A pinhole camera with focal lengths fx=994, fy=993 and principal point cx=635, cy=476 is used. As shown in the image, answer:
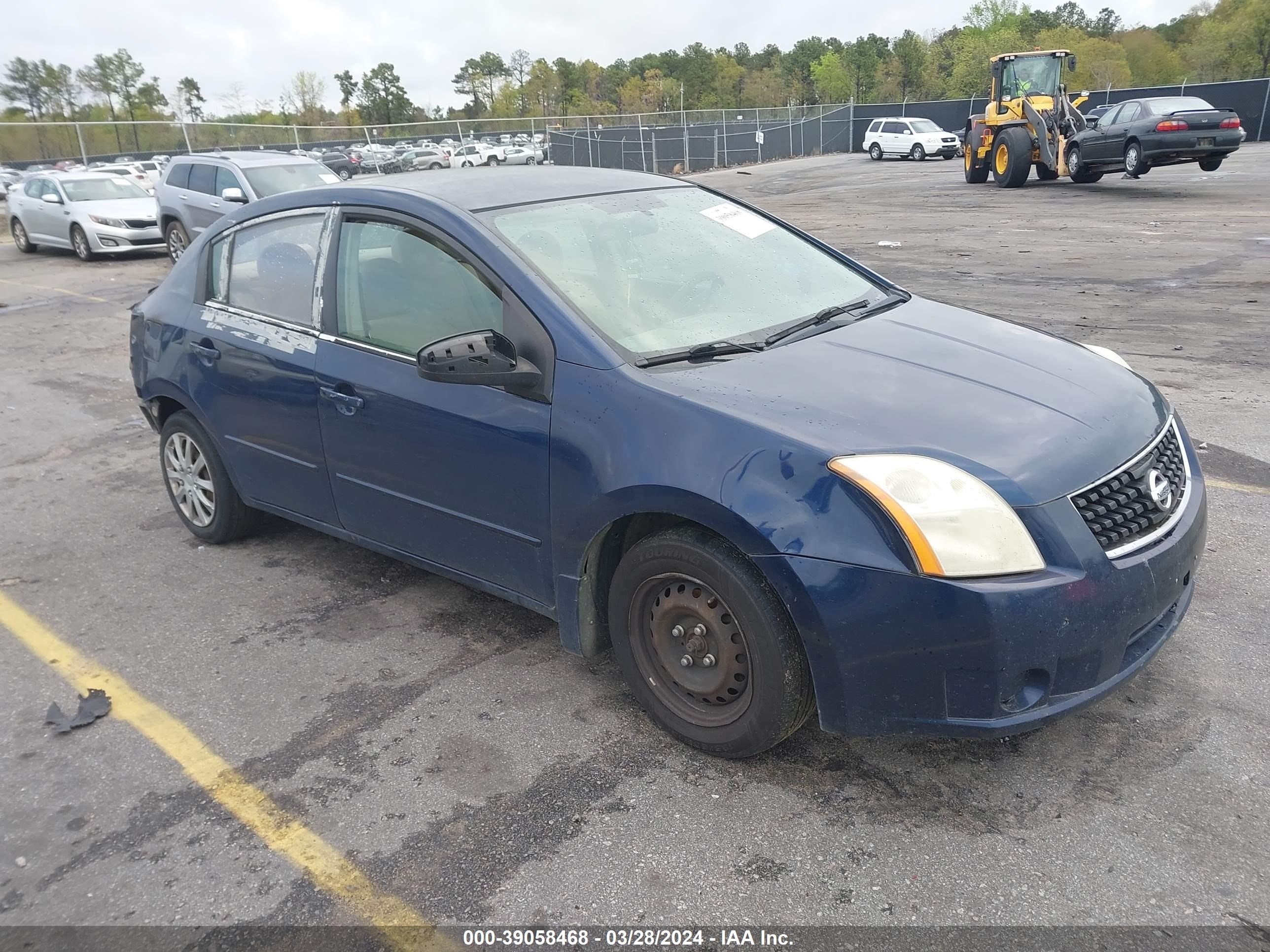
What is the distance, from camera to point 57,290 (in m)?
14.5

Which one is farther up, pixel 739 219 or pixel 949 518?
pixel 739 219

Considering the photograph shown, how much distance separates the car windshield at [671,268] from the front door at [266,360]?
1064 mm

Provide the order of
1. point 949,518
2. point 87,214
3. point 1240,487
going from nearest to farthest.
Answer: point 949,518, point 1240,487, point 87,214

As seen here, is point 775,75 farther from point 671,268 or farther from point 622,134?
point 671,268

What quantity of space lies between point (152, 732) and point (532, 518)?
1.51 m

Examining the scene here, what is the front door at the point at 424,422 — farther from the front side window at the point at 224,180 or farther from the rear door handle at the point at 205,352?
the front side window at the point at 224,180

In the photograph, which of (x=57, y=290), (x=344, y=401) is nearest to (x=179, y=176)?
(x=57, y=290)

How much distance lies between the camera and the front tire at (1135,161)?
2028cm

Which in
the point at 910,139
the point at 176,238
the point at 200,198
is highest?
the point at 200,198

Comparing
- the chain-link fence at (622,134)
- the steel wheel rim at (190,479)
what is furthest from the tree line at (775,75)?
the steel wheel rim at (190,479)

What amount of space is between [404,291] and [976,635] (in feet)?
7.74

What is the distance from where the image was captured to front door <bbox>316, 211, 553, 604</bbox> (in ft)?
10.8

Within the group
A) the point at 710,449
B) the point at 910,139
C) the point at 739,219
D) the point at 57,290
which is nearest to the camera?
the point at 710,449

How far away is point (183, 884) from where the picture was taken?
2.64 metres
